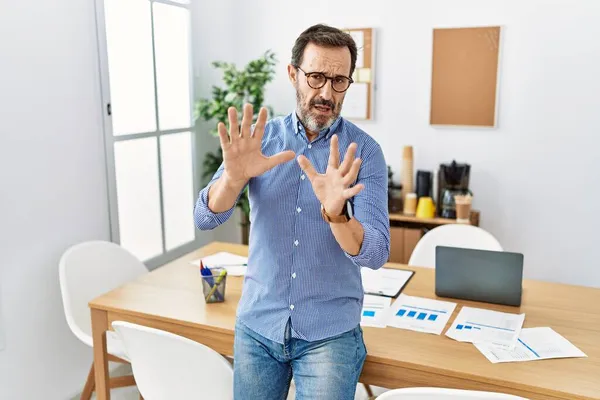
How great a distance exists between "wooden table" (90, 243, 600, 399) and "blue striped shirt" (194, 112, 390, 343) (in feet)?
0.68

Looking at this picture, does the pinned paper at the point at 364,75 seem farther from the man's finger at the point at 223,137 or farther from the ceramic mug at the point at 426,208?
the man's finger at the point at 223,137

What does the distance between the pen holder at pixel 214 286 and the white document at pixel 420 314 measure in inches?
23.7

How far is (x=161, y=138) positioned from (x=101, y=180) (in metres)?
0.61

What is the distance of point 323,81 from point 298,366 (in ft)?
2.62

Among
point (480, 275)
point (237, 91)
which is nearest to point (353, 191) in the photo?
point (480, 275)

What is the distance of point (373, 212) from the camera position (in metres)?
1.56

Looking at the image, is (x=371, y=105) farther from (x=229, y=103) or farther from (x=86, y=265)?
(x=86, y=265)

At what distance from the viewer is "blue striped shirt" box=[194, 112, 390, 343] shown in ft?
5.22

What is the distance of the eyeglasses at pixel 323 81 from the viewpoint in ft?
5.23

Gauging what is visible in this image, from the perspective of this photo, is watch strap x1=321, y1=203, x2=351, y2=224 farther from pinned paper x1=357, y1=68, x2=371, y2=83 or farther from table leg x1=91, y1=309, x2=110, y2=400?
pinned paper x1=357, y1=68, x2=371, y2=83

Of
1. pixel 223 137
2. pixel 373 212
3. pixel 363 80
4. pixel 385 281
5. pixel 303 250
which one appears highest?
pixel 363 80

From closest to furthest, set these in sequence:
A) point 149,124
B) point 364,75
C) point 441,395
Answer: point 441,395
point 149,124
point 364,75

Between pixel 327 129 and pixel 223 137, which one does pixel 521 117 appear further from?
pixel 223 137

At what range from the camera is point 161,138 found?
3518 millimetres
